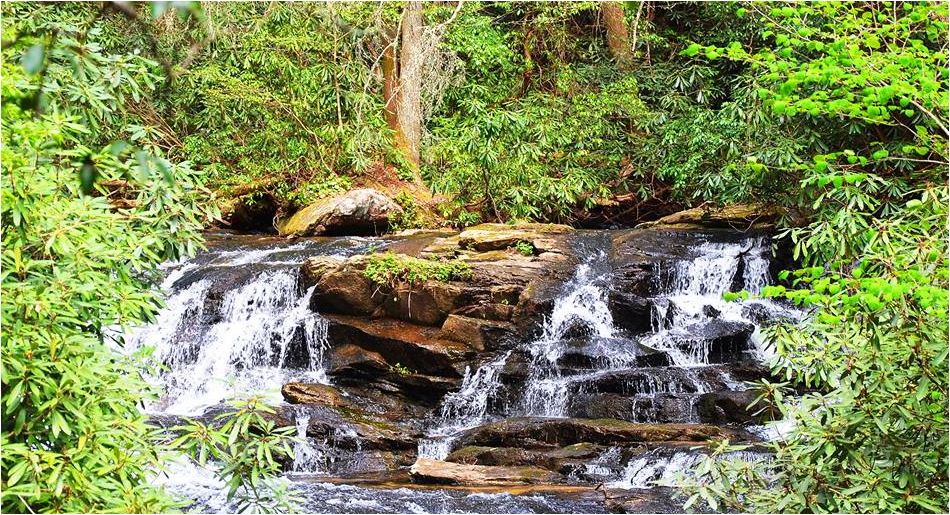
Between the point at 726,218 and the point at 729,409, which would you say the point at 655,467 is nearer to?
the point at 729,409

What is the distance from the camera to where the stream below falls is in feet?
28.8

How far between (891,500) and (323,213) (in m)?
12.6

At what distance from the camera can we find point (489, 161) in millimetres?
16031

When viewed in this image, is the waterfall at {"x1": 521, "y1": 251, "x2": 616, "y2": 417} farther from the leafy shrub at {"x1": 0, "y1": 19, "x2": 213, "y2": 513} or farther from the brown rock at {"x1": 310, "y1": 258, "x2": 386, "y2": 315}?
the leafy shrub at {"x1": 0, "y1": 19, "x2": 213, "y2": 513}

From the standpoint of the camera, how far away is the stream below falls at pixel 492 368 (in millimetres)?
8766

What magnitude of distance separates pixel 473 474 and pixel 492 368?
8.55 feet

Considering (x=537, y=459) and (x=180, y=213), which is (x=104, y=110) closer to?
(x=180, y=213)

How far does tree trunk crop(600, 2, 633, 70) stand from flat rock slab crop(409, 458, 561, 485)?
11795 millimetres

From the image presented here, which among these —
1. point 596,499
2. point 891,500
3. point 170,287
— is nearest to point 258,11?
point 170,287

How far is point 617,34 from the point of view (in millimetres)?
19375

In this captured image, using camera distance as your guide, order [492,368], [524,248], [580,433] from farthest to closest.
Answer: [524,248] → [492,368] → [580,433]

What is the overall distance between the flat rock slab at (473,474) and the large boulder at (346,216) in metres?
8.12

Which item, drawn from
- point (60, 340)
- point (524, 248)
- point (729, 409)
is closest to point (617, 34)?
point (524, 248)

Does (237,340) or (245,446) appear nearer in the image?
(245,446)
